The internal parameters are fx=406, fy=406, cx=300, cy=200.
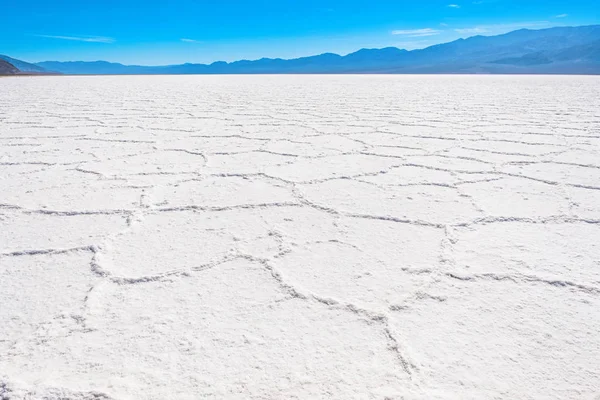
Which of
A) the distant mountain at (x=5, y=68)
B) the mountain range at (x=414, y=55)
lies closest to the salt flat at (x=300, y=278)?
the distant mountain at (x=5, y=68)

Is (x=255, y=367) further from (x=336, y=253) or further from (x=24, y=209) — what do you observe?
(x=24, y=209)

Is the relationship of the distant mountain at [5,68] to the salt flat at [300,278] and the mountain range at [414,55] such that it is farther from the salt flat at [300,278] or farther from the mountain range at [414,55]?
the mountain range at [414,55]

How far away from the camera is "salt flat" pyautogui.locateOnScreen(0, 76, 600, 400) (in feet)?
1.86

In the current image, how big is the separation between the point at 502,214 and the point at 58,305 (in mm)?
1105

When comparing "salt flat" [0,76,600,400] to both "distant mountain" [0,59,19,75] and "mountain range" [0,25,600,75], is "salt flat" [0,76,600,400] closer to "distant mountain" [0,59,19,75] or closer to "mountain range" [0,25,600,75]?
"distant mountain" [0,59,19,75]

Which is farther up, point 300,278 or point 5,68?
point 5,68

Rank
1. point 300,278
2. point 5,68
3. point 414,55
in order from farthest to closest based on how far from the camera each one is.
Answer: point 414,55, point 5,68, point 300,278

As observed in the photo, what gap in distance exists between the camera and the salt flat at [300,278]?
57 cm

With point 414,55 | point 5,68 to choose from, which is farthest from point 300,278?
point 414,55

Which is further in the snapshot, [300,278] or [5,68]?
[5,68]

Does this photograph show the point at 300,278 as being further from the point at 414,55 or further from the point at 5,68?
the point at 414,55

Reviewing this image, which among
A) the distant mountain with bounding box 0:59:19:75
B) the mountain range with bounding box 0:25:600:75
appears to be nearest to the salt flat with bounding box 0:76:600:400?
the distant mountain with bounding box 0:59:19:75

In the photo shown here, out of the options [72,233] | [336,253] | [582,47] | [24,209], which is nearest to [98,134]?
[24,209]

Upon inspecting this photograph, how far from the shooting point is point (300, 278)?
82 centimetres
